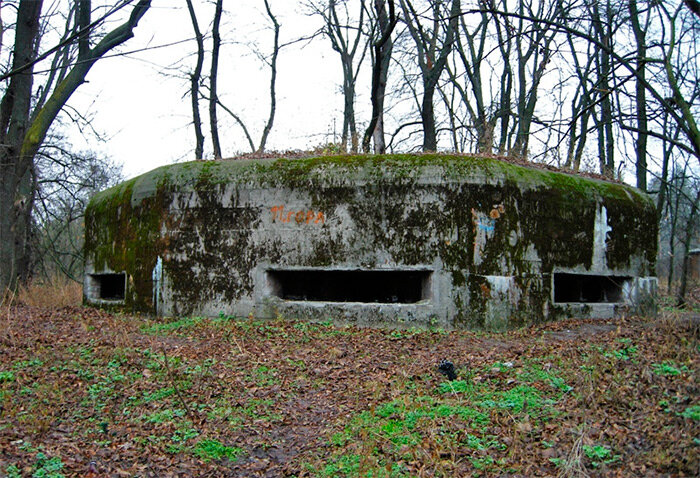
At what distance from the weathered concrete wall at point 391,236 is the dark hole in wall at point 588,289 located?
58 mm

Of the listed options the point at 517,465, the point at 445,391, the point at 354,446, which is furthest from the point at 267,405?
the point at 517,465

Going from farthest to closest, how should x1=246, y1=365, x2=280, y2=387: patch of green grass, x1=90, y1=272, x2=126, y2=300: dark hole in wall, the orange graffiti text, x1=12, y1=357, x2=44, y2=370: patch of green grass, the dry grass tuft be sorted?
the dry grass tuft < x1=90, y1=272, x2=126, y2=300: dark hole in wall < the orange graffiti text < x1=12, y1=357, x2=44, y2=370: patch of green grass < x1=246, y1=365, x2=280, y2=387: patch of green grass

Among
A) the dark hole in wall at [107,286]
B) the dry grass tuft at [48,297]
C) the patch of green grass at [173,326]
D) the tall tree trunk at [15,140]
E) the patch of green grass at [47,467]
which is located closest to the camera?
the patch of green grass at [47,467]

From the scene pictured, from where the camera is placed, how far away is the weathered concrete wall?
6941 millimetres

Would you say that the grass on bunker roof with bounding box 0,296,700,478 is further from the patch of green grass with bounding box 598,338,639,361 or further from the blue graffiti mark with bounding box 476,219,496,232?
the blue graffiti mark with bounding box 476,219,496,232

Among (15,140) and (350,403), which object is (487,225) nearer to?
(350,403)

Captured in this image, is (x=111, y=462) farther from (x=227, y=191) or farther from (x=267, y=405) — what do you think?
(x=227, y=191)

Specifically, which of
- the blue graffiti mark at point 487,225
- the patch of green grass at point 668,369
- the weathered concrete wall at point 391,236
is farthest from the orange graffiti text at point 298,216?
the patch of green grass at point 668,369

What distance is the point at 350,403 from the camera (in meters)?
4.74

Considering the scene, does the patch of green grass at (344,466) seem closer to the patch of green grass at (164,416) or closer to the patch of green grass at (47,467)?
the patch of green grass at (164,416)

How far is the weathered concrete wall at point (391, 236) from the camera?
6941mm

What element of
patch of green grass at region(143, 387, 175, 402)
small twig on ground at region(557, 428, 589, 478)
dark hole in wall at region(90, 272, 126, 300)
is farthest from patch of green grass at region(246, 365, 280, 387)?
dark hole in wall at region(90, 272, 126, 300)

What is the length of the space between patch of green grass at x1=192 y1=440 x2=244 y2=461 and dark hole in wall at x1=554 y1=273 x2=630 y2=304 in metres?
5.55

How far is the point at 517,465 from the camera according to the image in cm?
353
